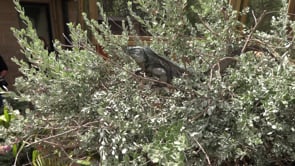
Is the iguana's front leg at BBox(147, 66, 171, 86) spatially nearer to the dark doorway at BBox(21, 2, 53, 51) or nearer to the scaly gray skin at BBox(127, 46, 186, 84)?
the scaly gray skin at BBox(127, 46, 186, 84)

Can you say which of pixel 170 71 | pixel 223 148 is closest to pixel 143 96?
pixel 170 71

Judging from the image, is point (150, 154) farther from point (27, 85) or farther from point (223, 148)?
point (27, 85)

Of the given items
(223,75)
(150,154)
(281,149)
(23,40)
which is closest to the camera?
(150,154)

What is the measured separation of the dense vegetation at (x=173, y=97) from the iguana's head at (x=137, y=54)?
0.04m

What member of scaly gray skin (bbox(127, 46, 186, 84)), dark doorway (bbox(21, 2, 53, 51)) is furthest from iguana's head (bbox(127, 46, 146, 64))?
dark doorway (bbox(21, 2, 53, 51))

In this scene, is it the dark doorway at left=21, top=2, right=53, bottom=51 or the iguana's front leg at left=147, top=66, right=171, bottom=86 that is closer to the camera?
the iguana's front leg at left=147, top=66, right=171, bottom=86

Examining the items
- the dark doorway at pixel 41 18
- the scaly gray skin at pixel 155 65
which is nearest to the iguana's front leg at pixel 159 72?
the scaly gray skin at pixel 155 65

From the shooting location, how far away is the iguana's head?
1.32 meters

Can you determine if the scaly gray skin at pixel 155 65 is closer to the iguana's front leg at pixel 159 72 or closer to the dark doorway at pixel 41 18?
the iguana's front leg at pixel 159 72

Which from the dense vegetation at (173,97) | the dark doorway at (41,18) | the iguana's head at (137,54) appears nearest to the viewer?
the dense vegetation at (173,97)

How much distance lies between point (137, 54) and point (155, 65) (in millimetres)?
119

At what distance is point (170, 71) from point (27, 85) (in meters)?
0.74

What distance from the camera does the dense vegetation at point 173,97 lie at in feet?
3.32

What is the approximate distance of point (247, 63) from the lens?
1197mm
